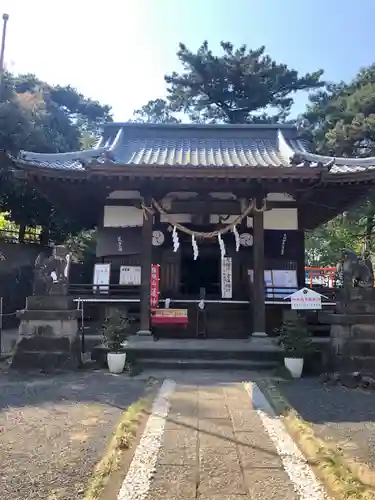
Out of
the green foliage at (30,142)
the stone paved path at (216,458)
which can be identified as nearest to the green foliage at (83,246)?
the green foliage at (30,142)

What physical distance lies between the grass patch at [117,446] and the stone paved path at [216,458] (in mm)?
205

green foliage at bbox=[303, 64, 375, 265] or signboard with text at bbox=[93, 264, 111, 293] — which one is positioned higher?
green foliage at bbox=[303, 64, 375, 265]

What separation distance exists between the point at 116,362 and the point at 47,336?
1526mm

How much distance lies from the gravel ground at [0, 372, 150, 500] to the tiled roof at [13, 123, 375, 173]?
200 inches

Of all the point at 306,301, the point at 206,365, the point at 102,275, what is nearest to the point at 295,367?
the point at 306,301

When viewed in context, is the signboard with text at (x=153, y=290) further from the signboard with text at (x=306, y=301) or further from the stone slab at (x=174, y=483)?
the stone slab at (x=174, y=483)

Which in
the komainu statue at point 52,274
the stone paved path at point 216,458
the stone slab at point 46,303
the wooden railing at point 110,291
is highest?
the komainu statue at point 52,274

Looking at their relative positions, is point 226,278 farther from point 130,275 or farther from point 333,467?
point 333,467

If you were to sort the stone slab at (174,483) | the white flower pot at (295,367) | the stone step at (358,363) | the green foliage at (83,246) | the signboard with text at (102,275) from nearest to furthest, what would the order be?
the stone slab at (174,483)
the stone step at (358,363)
the white flower pot at (295,367)
the signboard with text at (102,275)
the green foliage at (83,246)

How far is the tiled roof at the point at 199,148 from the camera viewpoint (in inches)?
449

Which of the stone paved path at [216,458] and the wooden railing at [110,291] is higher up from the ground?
the wooden railing at [110,291]

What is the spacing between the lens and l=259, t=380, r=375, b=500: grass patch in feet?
10.9

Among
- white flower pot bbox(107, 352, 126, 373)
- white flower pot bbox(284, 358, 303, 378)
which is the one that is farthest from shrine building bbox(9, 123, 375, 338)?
white flower pot bbox(284, 358, 303, 378)

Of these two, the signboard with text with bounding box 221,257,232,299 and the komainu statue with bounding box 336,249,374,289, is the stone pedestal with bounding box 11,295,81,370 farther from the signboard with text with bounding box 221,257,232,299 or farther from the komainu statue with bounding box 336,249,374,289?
the komainu statue with bounding box 336,249,374,289
